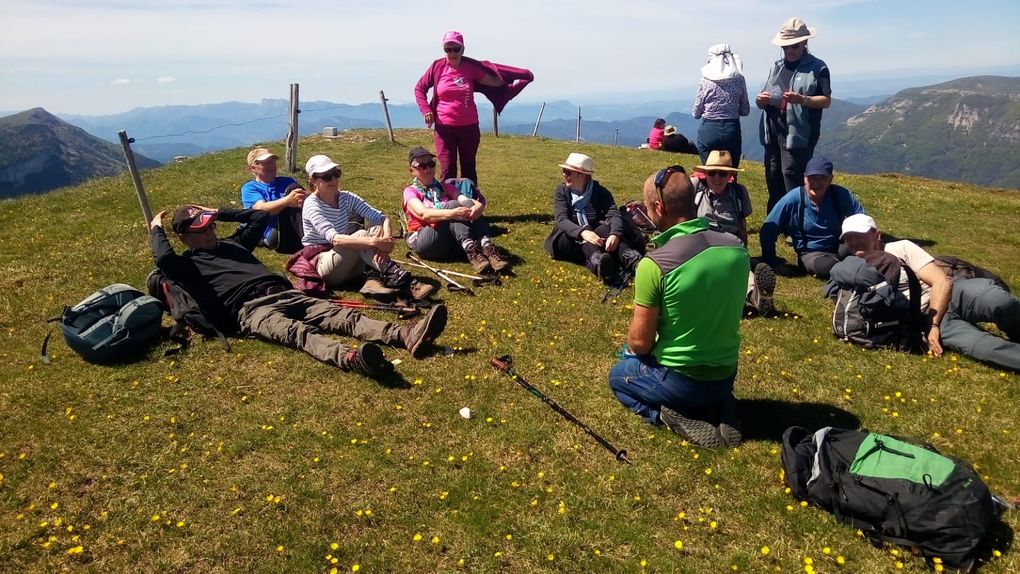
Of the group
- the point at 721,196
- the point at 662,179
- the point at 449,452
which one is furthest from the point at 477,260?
the point at 662,179

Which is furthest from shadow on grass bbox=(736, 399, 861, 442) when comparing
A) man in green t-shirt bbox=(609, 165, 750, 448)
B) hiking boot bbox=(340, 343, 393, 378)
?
hiking boot bbox=(340, 343, 393, 378)

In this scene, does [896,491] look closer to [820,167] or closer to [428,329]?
[428,329]

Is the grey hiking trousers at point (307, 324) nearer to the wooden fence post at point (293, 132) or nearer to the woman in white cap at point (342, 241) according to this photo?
the woman in white cap at point (342, 241)

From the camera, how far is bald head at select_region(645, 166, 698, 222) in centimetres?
530

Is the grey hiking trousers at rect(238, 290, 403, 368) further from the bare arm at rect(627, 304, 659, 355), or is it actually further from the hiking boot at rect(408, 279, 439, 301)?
the bare arm at rect(627, 304, 659, 355)

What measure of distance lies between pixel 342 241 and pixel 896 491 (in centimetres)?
773

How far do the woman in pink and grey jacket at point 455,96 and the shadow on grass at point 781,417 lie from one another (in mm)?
8322

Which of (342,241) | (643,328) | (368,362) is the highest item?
(342,241)

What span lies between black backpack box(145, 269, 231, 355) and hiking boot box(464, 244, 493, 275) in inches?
169

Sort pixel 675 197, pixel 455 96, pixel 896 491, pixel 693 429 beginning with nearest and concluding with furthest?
pixel 896 491 < pixel 675 197 < pixel 693 429 < pixel 455 96

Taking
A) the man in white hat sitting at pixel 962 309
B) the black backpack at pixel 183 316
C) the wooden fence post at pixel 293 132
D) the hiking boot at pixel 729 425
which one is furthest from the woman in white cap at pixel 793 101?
the wooden fence post at pixel 293 132

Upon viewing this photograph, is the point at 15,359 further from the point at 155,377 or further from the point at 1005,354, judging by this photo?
the point at 1005,354

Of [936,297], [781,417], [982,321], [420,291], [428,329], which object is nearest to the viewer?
[781,417]

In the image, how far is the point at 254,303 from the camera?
8023 mm
